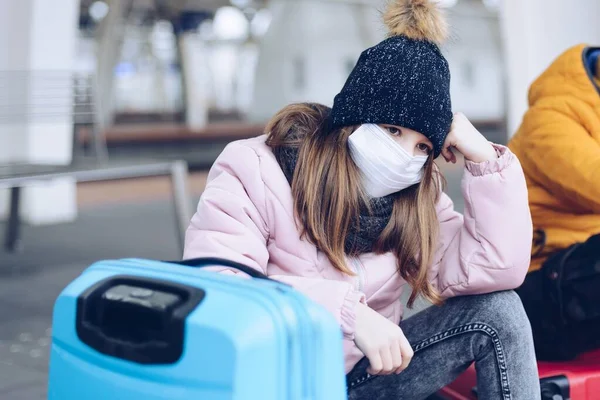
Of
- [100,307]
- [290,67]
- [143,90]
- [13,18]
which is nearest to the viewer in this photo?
[100,307]

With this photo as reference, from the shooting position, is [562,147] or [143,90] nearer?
[562,147]

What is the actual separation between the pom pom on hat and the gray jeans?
568 mm

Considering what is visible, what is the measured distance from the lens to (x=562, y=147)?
2.36m

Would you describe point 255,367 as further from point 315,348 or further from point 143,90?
point 143,90

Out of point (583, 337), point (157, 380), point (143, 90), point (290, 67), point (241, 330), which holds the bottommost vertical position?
point (143, 90)

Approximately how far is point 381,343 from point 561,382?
0.93 metres

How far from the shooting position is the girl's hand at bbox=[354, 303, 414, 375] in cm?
159

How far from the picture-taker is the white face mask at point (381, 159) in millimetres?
1836

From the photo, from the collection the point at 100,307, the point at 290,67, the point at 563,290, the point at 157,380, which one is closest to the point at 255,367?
the point at 157,380

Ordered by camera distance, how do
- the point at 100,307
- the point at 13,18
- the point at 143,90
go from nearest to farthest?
the point at 100,307 → the point at 13,18 → the point at 143,90

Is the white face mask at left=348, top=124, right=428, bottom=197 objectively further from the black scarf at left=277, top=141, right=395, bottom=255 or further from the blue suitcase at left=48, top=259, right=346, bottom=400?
the blue suitcase at left=48, top=259, right=346, bottom=400

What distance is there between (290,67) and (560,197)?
12387mm

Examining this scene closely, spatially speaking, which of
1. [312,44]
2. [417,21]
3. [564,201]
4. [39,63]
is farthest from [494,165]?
[312,44]

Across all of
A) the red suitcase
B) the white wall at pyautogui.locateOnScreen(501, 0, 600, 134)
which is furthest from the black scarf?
the white wall at pyautogui.locateOnScreen(501, 0, 600, 134)
